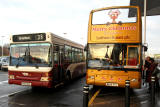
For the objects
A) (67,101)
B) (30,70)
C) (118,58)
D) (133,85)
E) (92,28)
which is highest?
(92,28)

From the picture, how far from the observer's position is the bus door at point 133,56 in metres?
8.01

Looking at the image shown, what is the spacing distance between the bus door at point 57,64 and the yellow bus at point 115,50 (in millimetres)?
1654

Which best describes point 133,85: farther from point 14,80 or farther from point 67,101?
point 14,80

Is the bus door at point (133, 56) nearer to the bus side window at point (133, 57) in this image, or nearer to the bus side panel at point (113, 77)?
the bus side window at point (133, 57)

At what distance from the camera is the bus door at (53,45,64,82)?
8.75m

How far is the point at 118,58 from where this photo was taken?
820 cm

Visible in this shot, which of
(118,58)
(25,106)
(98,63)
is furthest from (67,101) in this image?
(118,58)

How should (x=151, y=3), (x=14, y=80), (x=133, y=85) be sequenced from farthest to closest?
(x=151, y=3) < (x=14, y=80) < (x=133, y=85)

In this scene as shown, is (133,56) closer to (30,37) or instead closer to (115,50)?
(115,50)

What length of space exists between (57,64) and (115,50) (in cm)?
307

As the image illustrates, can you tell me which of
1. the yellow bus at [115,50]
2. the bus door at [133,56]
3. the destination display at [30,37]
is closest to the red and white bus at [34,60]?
the destination display at [30,37]

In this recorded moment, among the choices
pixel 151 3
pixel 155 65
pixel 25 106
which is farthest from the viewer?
pixel 151 3

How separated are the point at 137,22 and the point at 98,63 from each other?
2694 millimetres

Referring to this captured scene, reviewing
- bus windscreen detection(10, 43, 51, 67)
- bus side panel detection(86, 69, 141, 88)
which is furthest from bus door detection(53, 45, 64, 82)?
bus side panel detection(86, 69, 141, 88)
